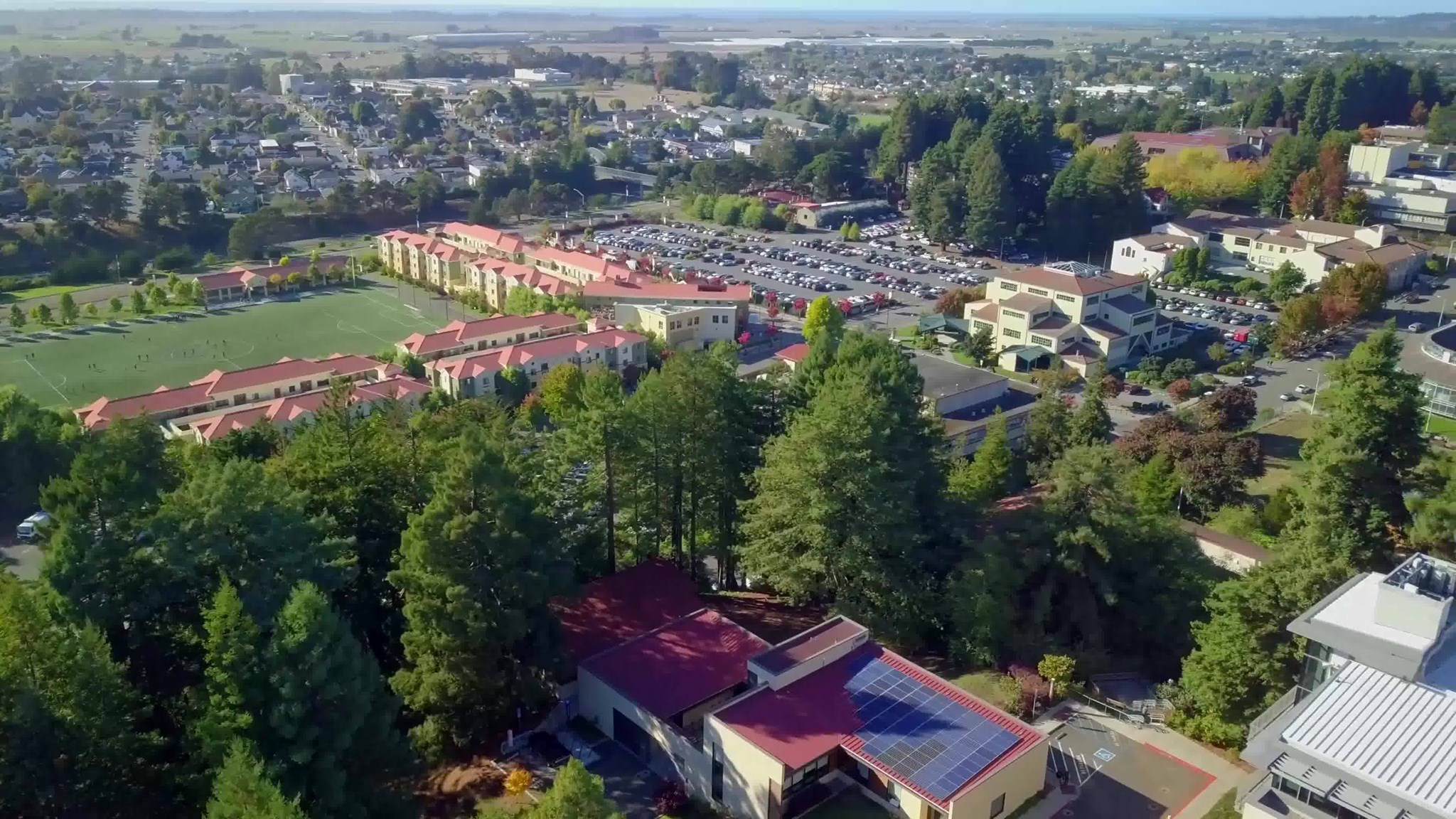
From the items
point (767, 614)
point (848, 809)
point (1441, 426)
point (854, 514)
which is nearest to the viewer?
point (848, 809)

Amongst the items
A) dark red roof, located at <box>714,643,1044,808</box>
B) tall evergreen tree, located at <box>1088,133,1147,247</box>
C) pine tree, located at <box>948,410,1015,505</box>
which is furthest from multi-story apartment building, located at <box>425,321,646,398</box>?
tall evergreen tree, located at <box>1088,133,1147,247</box>

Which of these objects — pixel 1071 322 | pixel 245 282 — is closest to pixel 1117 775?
pixel 1071 322

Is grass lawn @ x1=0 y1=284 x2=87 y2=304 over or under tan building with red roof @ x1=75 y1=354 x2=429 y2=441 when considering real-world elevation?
under

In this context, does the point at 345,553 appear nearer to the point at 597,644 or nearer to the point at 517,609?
the point at 517,609

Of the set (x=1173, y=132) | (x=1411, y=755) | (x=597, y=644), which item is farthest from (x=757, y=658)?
(x=1173, y=132)

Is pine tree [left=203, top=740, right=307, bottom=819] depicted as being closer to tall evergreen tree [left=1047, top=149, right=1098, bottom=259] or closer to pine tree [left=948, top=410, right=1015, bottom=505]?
pine tree [left=948, top=410, right=1015, bottom=505]

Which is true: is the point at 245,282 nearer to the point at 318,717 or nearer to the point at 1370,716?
the point at 318,717
